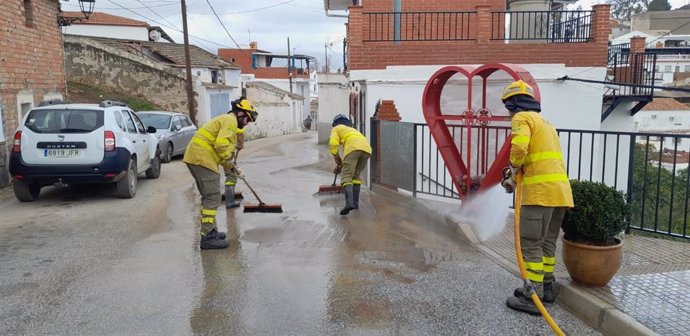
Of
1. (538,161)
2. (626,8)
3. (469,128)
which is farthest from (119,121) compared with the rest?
(626,8)

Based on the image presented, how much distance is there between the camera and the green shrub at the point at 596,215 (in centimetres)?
454

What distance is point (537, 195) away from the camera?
4.54m

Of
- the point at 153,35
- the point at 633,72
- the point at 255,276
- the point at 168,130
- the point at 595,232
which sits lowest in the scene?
the point at 255,276

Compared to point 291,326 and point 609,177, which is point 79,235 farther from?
point 609,177

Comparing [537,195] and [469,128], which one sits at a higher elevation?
[469,128]

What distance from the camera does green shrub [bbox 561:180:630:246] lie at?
14.9 ft

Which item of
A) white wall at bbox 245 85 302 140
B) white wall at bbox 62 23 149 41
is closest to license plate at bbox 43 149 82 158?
white wall at bbox 245 85 302 140

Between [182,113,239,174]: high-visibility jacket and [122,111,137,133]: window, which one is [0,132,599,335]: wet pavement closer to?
[182,113,239,174]: high-visibility jacket

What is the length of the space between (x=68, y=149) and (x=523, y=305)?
733 cm

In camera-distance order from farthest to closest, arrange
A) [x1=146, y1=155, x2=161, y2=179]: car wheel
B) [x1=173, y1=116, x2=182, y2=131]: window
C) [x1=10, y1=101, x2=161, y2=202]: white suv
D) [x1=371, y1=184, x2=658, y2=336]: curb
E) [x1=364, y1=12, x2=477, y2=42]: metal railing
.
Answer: [x1=173, y1=116, x2=182, y2=131]: window → [x1=364, y1=12, x2=477, y2=42]: metal railing → [x1=146, y1=155, x2=161, y2=179]: car wheel → [x1=10, y1=101, x2=161, y2=202]: white suv → [x1=371, y1=184, x2=658, y2=336]: curb

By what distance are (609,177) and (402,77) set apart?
17.1ft

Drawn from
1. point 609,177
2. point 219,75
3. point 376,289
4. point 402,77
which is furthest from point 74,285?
point 219,75

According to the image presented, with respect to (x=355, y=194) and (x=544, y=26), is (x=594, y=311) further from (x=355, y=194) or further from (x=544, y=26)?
(x=544, y=26)

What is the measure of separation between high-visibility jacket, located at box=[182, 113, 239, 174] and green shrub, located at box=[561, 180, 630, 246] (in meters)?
3.72
